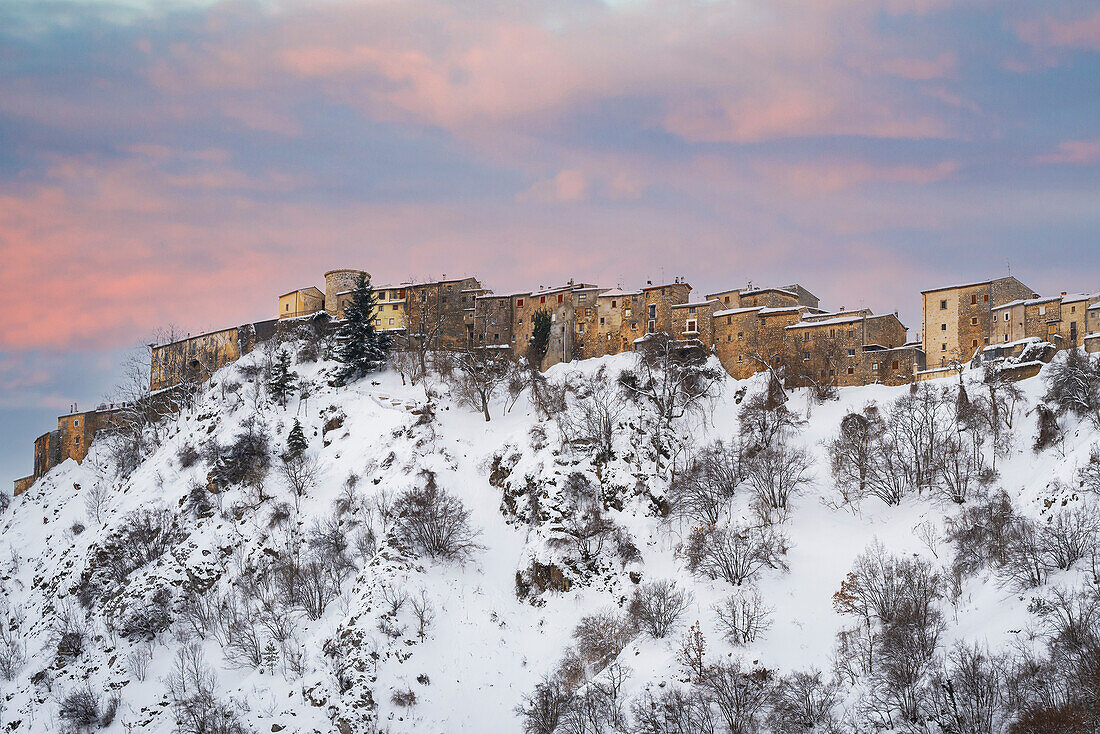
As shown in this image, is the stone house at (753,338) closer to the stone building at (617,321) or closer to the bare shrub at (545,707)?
the stone building at (617,321)

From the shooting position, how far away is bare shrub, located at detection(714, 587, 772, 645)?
4888 cm

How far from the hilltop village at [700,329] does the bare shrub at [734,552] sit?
21330 millimetres

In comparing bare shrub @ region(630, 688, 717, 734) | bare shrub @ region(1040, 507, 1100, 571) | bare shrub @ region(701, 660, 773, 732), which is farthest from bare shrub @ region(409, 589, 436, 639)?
bare shrub @ region(1040, 507, 1100, 571)

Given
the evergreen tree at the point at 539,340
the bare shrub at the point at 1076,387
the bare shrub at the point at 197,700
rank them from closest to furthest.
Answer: the bare shrub at the point at 197,700 → the bare shrub at the point at 1076,387 → the evergreen tree at the point at 539,340

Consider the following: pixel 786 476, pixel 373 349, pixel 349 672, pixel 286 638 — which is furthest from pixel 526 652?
pixel 373 349

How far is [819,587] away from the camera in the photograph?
5184cm

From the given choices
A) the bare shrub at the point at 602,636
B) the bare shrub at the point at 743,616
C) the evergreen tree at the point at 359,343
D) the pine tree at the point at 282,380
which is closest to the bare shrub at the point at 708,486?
the bare shrub at the point at 743,616

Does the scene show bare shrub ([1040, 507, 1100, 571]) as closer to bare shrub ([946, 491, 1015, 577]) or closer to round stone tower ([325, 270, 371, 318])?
bare shrub ([946, 491, 1015, 577])

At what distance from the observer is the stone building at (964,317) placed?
76938 millimetres

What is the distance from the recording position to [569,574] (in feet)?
187

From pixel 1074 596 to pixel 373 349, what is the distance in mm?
62531

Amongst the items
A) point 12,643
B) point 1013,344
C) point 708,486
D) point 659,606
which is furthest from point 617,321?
point 12,643

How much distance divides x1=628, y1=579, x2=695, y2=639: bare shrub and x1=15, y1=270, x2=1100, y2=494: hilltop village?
27.8m

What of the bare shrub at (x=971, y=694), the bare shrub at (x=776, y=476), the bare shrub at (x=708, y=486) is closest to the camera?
the bare shrub at (x=971, y=694)
